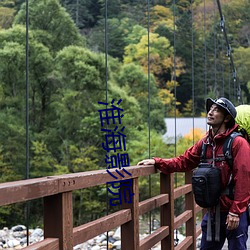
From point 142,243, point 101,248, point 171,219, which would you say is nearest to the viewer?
point 142,243

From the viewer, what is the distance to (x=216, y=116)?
193cm

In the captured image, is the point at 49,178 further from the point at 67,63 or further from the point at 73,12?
the point at 73,12

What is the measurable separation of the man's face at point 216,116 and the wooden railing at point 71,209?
0.91 ft

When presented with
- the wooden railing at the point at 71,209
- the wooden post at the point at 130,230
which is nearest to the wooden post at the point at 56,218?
the wooden railing at the point at 71,209

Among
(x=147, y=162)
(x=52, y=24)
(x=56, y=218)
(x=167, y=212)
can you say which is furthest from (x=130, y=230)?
(x=52, y=24)

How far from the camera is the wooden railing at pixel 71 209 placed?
1.21 meters

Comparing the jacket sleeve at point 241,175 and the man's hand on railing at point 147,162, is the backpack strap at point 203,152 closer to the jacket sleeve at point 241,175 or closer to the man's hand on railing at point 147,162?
the jacket sleeve at point 241,175

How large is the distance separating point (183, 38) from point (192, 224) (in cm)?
1632

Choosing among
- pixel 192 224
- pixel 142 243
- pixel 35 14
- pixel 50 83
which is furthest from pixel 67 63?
pixel 142 243

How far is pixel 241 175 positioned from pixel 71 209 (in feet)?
2.07

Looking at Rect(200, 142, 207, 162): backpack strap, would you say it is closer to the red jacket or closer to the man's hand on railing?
the red jacket

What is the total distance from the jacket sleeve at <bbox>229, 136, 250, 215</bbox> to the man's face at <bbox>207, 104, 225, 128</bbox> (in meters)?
0.10

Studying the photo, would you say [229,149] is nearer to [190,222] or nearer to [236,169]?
[236,169]

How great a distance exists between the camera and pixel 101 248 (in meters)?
12.2
